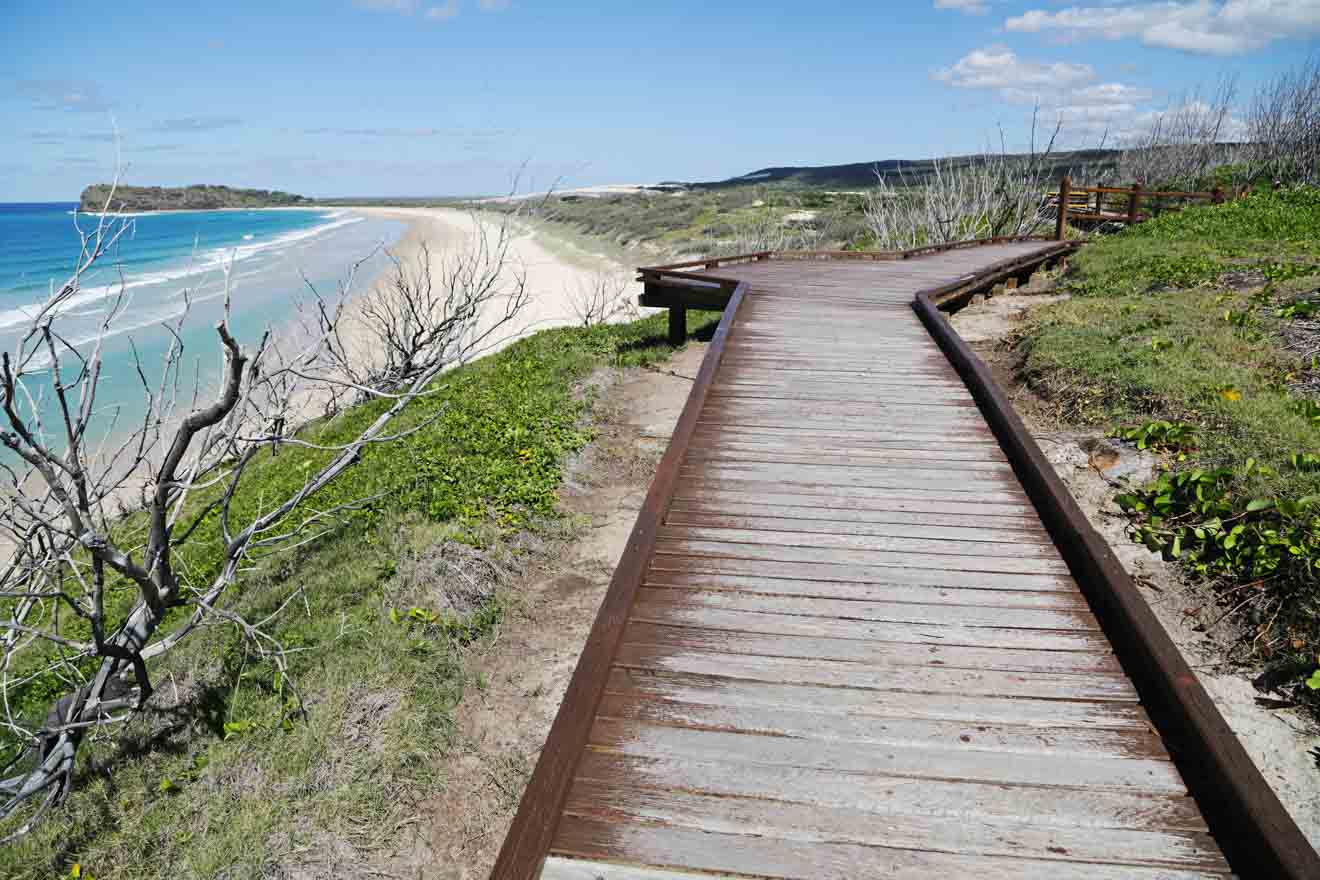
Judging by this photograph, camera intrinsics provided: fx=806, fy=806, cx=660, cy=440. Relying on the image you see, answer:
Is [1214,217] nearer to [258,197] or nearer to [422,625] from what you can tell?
[422,625]

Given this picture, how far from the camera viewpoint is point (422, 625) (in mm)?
5574

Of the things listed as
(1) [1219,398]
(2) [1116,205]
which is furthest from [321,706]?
(2) [1116,205]

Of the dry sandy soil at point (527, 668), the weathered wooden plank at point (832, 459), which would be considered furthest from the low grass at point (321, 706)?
the weathered wooden plank at point (832, 459)

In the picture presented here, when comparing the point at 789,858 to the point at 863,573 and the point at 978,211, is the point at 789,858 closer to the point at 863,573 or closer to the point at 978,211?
the point at 863,573

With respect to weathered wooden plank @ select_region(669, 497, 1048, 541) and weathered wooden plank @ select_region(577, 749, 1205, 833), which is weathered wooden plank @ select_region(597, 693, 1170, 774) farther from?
weathered wooden plank @ select_region(669, 497, 1048, 541)

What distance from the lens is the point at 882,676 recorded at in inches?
131

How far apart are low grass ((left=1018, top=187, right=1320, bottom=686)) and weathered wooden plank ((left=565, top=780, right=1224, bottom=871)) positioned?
265cm

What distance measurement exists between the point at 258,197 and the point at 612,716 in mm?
204576

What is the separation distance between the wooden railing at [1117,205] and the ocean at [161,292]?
1634 centimetres

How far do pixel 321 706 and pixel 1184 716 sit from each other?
14.6 feet

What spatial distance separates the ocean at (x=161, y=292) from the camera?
1146 centimetres

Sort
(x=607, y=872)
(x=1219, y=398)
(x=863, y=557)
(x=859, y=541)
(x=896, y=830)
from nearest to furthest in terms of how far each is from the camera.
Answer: (x=607, y=872), (x=896, y=830), (x=863, y=557), (x=859, y=541), (x=1219, y=398)

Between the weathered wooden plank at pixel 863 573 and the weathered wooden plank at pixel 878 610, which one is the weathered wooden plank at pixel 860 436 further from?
the weathered wooden plank at pixel 878 610

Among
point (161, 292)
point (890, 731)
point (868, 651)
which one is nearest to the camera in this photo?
point (890, 731)
